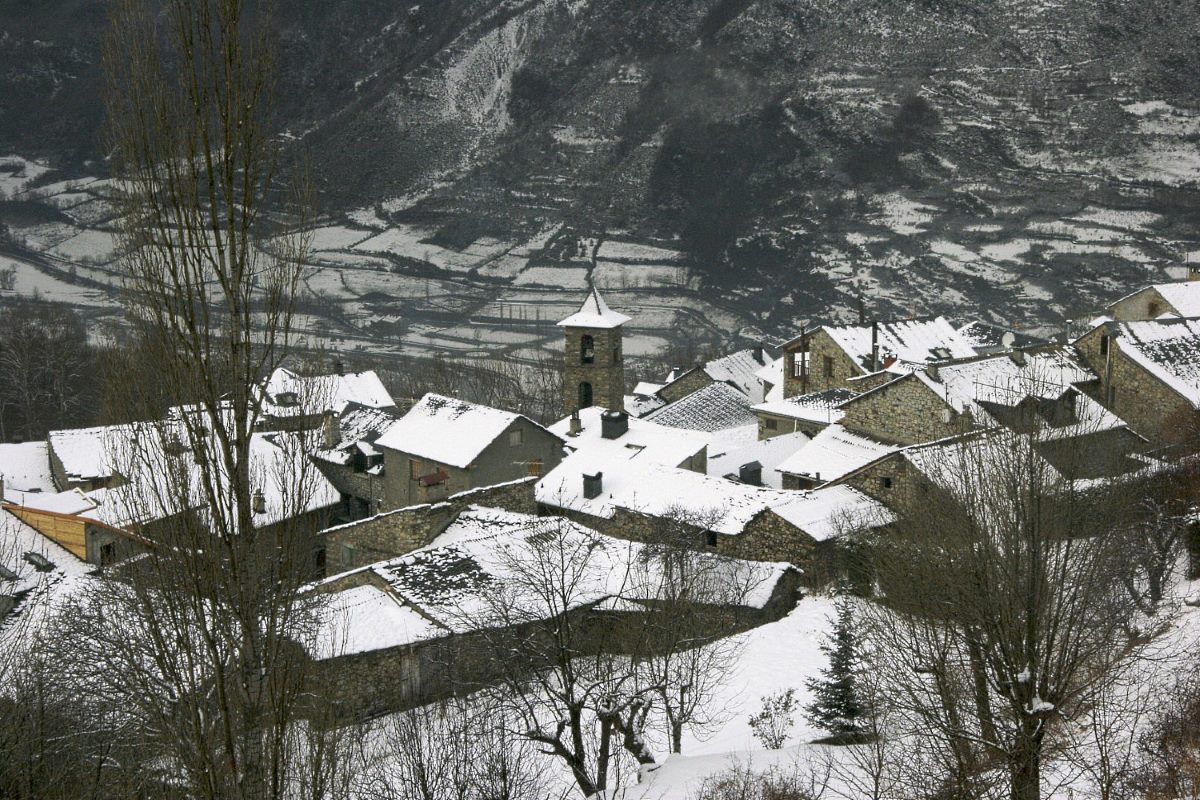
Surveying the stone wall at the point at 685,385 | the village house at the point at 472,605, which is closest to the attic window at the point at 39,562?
the village house at the point at 472,605

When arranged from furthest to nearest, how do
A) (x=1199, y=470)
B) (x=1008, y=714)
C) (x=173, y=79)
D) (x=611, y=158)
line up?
(x=611, y=158) → (x=1199, y=470) → (x=1008, y=714) → (x=173, y=79)

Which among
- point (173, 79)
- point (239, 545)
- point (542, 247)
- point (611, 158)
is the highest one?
point (611, 158)

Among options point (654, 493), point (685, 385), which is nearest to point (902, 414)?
point (654, 493)

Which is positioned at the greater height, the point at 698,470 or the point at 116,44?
the point at 116,44

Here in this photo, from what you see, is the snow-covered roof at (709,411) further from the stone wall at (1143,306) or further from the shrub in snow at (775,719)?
the shrub in snow at (775,719)

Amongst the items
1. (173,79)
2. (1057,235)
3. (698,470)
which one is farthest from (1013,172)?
(173,79)

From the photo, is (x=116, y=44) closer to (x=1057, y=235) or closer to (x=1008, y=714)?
(x=1008, y=714)

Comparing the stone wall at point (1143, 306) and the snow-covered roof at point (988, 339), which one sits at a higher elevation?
the stone wall at point (1143, 306)

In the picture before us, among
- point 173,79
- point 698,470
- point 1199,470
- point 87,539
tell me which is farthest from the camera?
point 698,470
